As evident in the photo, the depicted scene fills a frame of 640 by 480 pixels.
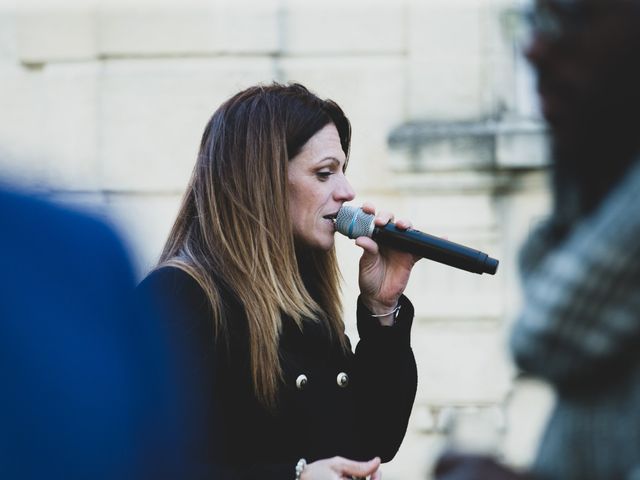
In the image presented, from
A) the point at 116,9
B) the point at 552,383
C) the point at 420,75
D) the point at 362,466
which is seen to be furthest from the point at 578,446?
the point at 116,9

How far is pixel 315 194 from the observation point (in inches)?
103

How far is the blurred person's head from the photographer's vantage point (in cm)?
111

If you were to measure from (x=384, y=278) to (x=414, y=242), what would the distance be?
201 mm

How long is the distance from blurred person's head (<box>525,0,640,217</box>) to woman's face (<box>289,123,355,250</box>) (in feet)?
4.71

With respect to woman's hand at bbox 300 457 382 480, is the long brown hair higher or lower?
higher

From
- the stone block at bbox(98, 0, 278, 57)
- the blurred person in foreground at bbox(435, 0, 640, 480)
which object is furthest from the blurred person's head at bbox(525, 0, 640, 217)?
the stone block at bbox(98, 0, 278, 57)

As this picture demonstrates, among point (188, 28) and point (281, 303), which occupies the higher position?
point (188, 28)

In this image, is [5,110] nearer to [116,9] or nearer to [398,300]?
[116,9]

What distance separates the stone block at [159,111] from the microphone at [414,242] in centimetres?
243

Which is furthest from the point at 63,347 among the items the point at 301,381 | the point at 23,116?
the point at 23,116

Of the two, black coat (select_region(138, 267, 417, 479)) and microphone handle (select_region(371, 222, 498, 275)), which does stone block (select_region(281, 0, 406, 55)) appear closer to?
microphone handle (select_region(371, 222, 498, 275))

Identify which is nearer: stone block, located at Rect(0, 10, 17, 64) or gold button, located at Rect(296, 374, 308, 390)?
gold button, located at Rect(296, 374, 308, 390)

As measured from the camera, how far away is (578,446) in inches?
44.8

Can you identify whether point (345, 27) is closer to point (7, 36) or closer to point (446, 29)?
point (446, 29)
